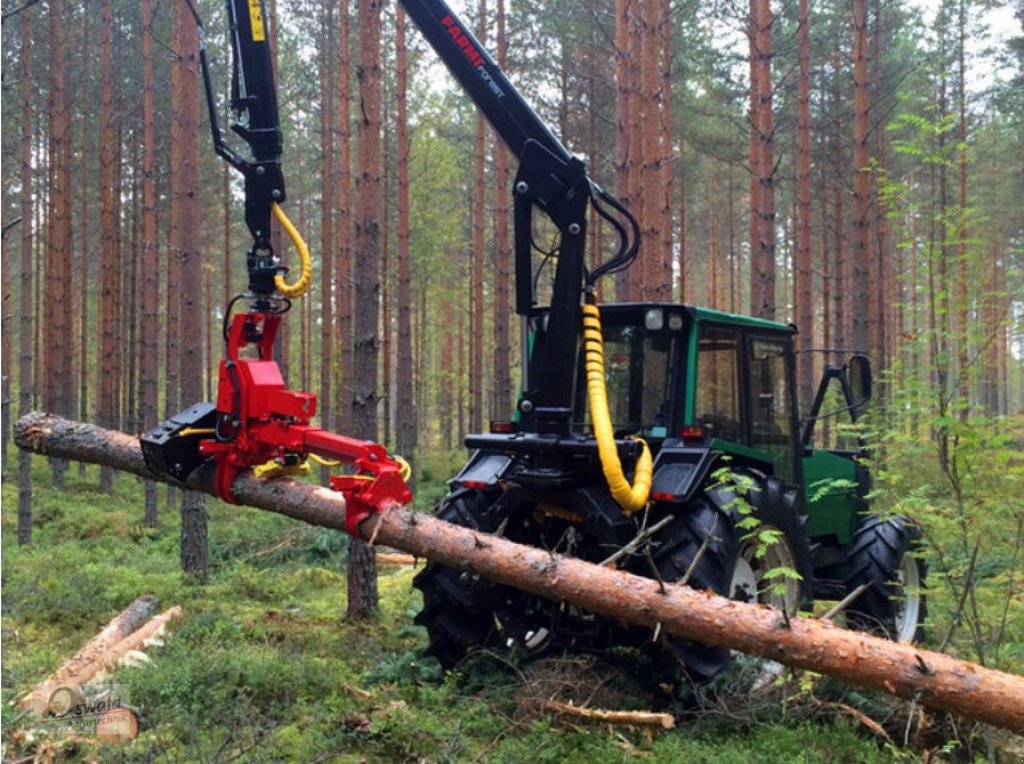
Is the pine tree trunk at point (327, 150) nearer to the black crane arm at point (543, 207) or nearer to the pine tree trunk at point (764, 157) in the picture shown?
the pine tree trunk at point (764, 157)

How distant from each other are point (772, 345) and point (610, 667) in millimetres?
2574

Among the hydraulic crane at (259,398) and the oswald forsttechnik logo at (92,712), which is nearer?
the hydraulic crane at (259,398)

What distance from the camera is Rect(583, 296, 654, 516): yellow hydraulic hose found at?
4.68 meters

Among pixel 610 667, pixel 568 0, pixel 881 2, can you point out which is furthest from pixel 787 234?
pixel 610 667

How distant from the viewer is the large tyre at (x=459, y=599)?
5434mm

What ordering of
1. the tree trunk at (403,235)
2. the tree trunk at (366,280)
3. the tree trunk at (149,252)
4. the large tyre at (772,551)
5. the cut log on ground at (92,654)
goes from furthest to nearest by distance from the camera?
1. the tree trunk at (403,235)
2. the tree trunk at (149,252)
3. the tree trunk at (366,280)
4. the cut log on ground at (92,654)
5. the large tyre at (772,551)

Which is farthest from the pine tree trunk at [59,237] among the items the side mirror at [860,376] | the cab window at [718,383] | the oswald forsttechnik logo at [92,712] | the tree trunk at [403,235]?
the side mirror at [860,376]

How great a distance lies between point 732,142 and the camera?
20.9 m

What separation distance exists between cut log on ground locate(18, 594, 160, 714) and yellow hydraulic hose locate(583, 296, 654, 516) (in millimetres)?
3655

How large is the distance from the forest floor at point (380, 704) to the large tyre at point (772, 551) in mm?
520

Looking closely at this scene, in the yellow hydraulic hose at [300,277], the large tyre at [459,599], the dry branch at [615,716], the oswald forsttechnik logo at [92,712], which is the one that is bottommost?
the oswald forsttechnik logo at [92,712]

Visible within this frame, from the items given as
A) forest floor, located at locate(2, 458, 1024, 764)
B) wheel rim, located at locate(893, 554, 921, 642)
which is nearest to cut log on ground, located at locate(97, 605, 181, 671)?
forest floor, located at locate(2, 458, 1024, 764)

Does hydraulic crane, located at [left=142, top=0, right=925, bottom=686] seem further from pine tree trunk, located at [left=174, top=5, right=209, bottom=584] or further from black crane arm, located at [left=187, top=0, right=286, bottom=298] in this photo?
pine tree trunk, located at [left=174, top=5, right=209, bottom=584]

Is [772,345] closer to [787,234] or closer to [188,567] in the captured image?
[188,567]
